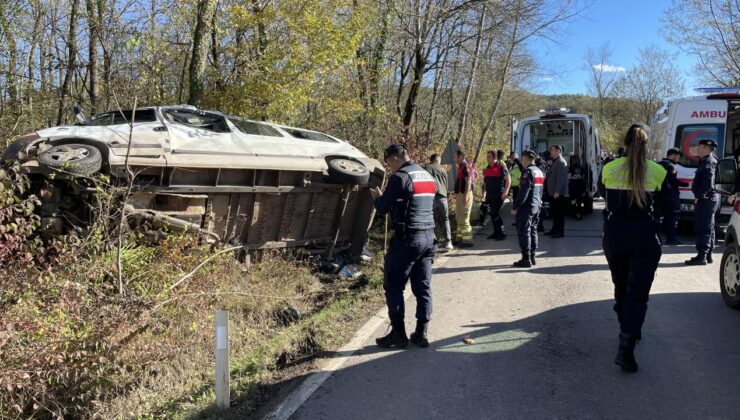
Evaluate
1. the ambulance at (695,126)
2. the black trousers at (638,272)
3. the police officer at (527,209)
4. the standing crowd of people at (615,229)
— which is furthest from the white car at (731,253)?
the ambulance at (695,126)

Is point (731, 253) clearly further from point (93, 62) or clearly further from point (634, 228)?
point (93, 62)

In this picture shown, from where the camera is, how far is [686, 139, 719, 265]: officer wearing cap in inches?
304

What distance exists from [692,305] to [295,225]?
503 cm

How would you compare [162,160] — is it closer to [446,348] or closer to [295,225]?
[295,225]

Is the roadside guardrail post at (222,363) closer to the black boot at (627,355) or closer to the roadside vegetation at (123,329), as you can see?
the roadside vegetation at (123,329)

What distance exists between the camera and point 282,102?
30.6 ft

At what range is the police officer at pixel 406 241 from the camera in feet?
15.3

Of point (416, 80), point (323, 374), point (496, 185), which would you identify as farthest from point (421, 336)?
point (416, 80)

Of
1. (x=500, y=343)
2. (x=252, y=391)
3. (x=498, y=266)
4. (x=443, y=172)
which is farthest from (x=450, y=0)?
(x=252, y=391)

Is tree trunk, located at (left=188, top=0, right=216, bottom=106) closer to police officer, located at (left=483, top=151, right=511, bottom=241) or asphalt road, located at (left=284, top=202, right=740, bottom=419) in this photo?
asphalt road, located at (left=284, top=202, right=740, bottom=419)

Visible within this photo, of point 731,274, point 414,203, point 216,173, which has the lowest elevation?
point 731,274

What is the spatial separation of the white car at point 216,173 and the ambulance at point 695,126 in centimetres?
598

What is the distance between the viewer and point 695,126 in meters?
10.0

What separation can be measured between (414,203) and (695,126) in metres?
8.02
